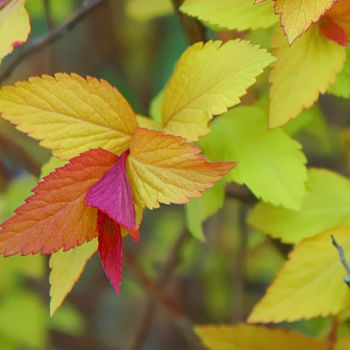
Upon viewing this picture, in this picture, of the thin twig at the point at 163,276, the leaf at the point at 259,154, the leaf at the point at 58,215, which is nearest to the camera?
the leaf at the point at 58,215

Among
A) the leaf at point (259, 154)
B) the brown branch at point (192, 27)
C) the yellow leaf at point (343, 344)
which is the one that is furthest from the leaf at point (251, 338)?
the brown branch at point (192, 27)

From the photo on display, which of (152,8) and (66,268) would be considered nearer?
(66,268)

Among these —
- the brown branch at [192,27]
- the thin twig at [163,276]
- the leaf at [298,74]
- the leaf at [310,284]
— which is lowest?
the thin twig at [163,276]

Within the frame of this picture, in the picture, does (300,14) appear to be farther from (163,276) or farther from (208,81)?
(163,276)

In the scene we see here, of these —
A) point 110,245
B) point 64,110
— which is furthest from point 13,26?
point 110,245

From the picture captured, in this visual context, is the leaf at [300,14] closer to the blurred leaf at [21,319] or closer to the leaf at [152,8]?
the leaf at [152,8]

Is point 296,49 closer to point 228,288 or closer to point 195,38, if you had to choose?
point 195,38
